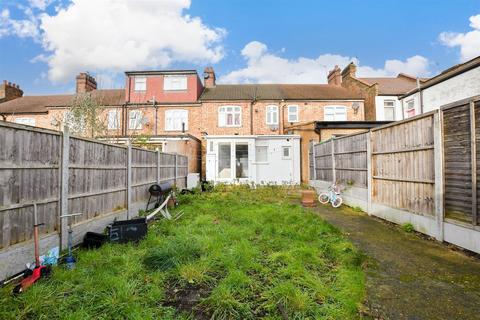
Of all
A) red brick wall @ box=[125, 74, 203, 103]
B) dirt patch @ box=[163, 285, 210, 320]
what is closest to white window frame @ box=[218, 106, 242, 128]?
red brick wall @ box=[125, 74, 203, 103]

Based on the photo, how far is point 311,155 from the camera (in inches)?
642

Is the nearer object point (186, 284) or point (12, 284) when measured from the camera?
point (12, 284)

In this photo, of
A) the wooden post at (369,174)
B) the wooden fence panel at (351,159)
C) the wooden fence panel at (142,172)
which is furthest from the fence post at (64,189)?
the wooden fence panel at (351,159)

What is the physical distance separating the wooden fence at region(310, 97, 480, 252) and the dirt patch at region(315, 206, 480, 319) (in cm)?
53

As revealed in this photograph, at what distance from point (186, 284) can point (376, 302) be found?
7.94 ft

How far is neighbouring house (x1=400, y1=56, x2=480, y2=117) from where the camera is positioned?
44.2ft

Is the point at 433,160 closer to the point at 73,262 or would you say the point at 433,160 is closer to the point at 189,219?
the point at 189,219

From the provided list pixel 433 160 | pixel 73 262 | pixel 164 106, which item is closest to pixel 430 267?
pixel 433 160

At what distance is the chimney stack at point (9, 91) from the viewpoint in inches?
1042

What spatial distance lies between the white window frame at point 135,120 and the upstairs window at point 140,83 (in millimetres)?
2176

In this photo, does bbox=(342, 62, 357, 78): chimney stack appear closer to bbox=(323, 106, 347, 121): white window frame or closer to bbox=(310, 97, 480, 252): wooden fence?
bbox=(323, 106, 347, 121): white window frame

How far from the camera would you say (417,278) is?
3.81m

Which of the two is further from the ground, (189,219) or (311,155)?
(311,155)

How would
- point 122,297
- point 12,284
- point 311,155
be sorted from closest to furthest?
point 122,297 → point 12,284 → point 311,155
